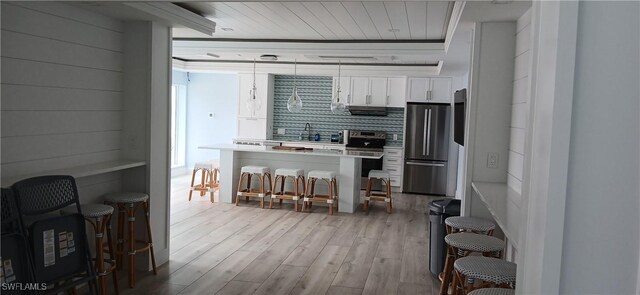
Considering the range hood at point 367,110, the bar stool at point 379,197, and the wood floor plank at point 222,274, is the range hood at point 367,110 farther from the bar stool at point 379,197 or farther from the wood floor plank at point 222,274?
the wood floor plank at point 222,274

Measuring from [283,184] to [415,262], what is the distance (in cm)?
310

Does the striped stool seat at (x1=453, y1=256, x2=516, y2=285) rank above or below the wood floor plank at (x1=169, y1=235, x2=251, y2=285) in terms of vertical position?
above

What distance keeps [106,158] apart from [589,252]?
3.76m

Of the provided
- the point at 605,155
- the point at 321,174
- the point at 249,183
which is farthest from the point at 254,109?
the point at 605,155

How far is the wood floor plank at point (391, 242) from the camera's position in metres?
5.21

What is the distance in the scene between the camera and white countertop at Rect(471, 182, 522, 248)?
244cm

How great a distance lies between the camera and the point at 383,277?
14.6 feet

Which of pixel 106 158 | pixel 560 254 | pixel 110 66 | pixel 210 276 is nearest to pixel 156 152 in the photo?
pixel 106 158

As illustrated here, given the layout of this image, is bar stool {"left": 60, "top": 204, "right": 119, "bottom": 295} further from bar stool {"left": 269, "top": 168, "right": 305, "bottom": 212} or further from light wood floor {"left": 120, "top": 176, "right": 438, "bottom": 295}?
bar stool {"left": 269, "top": 168, "right": 305, "bottom": 212}

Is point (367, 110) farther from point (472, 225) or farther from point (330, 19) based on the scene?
point (472, 225)

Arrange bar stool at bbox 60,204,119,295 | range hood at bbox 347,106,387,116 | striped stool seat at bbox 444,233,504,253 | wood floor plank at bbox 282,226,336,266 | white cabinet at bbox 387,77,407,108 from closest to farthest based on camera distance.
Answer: striped stool seat at bbox 444,233,504,253
bar stool at bbox 60,204,119,295
wood floor plank at bbox 282,226,336,266
white cabinet at bbox 387,77,407,108
range hood at bbox 347,106,387,116

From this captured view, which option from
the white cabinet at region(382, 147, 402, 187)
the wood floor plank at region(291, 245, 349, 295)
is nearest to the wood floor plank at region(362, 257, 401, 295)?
the wood floor plank at region(291, 245, 349, 295)

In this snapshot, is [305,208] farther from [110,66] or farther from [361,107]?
[110,66]

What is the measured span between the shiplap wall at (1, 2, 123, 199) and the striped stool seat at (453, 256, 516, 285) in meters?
2.88
